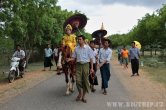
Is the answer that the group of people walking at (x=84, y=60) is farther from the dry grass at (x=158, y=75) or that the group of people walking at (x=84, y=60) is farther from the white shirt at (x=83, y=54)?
the dry grass at (x=158, y=75)

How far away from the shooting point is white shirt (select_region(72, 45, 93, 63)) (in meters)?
12.2

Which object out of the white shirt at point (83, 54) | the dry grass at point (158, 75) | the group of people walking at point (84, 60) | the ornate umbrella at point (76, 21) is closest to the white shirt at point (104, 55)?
the group of people walking at point (84, 60)

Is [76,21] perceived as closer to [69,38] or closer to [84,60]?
[69,38]

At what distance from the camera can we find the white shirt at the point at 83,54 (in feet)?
40.1

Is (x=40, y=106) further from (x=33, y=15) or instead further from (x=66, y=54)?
(x=33, y=15)

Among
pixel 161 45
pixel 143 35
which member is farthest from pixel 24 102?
pixel 143 35

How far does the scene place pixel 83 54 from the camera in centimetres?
1225

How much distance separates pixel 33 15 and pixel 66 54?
709 inches

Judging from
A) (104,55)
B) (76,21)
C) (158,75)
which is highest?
(76,21)

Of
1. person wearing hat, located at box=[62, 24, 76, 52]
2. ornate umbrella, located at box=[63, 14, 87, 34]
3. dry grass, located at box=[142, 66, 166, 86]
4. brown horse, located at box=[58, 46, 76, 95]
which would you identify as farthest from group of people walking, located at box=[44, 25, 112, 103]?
dry grass, located at box=[142, 66, 166, 86]

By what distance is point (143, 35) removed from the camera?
216ft

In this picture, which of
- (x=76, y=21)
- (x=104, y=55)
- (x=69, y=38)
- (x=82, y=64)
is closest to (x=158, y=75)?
(x=104, y=55)

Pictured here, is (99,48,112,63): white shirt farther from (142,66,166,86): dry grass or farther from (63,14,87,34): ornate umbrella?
(142,66,166,86): dry grass

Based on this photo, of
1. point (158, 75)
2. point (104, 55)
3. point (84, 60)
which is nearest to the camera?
point (84, 60)
